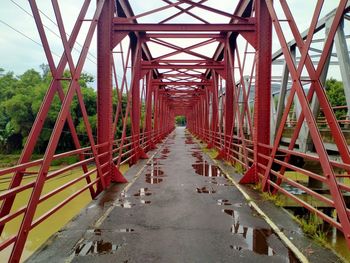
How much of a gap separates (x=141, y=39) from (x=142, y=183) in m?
6.63

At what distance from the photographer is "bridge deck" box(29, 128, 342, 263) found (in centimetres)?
421

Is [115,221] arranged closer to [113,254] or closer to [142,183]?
[113,254]

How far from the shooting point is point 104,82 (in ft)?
28.8

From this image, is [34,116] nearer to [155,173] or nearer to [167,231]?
[155,173]

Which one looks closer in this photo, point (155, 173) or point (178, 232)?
point (178, 232)

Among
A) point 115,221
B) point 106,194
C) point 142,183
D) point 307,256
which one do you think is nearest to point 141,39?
point 142,183

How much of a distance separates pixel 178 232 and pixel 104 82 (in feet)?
16.8

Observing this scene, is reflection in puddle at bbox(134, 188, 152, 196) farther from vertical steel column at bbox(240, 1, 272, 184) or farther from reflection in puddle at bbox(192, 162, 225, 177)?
reflection in puddle at bbox(192, 162, 225, 177)

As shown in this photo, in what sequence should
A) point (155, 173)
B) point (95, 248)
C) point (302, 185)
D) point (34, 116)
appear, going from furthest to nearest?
point (34, 116), point (155, 173), point (302, 185), point (95, 248)

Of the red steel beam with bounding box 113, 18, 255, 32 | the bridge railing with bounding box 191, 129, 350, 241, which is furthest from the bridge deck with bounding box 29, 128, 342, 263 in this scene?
the red steel beam with bounding box 113, 18, 255, 32

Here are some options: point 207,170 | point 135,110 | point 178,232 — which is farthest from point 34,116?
point 178,232

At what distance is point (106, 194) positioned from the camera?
7.70 metres

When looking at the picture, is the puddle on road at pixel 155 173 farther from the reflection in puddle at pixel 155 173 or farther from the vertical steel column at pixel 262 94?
the vertical steel column at pixel 262 94

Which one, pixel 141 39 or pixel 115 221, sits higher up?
pixel 141 39
